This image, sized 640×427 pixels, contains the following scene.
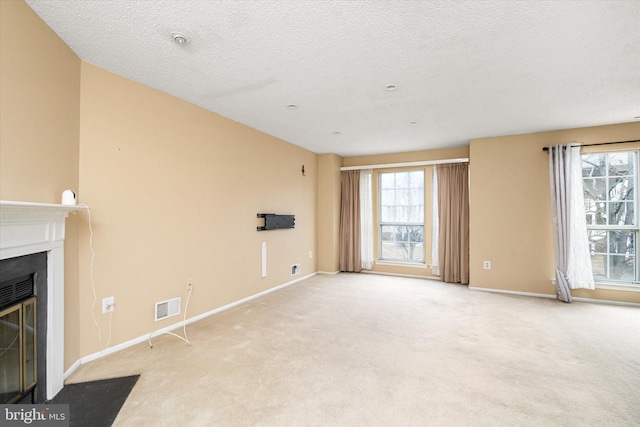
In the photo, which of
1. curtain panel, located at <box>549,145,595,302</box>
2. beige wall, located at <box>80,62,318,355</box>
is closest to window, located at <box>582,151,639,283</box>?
curtain panel, located at <box>549,145,595,302</box>

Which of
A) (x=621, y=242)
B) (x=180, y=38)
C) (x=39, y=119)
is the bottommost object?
(x=621, y=242)

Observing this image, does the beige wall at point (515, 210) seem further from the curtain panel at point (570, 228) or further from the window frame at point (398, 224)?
the window frame at point (398, 224)

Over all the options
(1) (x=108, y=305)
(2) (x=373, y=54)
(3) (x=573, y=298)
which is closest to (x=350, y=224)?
(3) (x=573, y=298)

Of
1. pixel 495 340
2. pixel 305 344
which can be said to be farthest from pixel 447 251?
pixel 305 344

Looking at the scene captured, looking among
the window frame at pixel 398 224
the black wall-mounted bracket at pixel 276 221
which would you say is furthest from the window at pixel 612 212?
the black wall-mounted bracket at pixel 276 221

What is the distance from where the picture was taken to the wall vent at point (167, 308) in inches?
114

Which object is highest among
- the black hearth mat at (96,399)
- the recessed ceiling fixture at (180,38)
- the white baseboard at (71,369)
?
the recessed ceiling fixture at (180,38)

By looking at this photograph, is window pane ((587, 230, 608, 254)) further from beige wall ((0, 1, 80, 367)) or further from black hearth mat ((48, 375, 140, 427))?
beige wall ((0, 1, 80, 367))

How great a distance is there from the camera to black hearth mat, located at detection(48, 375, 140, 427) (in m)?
1.71

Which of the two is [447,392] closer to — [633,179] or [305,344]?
[305,344]

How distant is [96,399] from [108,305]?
82 centimetres

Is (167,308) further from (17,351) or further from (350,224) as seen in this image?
(350,224)

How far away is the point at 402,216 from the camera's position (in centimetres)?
586

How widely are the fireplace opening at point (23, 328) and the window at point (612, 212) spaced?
6.13 m
